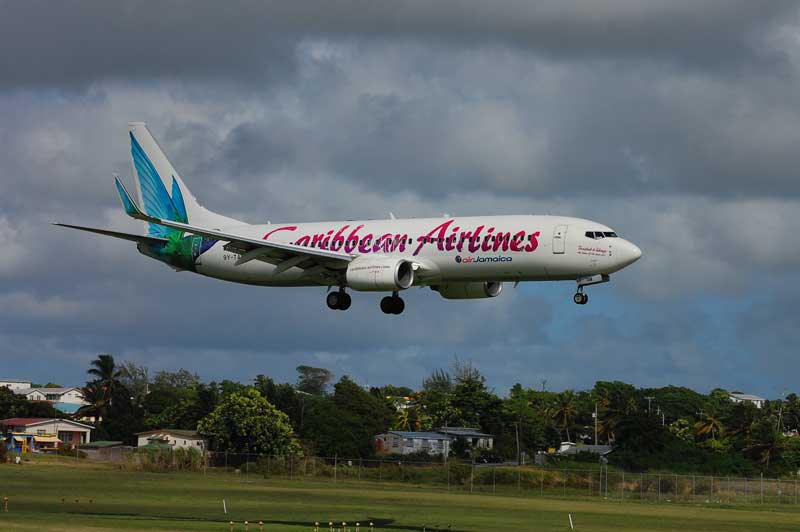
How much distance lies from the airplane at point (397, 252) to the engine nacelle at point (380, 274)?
0.05m

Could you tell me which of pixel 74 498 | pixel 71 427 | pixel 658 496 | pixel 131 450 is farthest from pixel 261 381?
pixel 74 498

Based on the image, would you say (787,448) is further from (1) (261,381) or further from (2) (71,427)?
(2) (71,427)

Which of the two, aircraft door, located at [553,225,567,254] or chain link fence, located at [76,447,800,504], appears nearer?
aircraft door, located at [553,225,567,254]

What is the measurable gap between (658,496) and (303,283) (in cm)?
3957

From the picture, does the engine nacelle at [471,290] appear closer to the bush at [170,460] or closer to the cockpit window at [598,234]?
the cockpit window at [598,234]

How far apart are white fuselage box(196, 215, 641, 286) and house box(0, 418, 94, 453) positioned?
94094mm

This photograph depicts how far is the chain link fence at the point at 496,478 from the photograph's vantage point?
3962 inches

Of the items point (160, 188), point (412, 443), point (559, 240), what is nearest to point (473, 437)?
point (412, 443)

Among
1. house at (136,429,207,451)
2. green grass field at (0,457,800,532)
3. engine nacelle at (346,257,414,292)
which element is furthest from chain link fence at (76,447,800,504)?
engine nacelle at (346,257,414,292)

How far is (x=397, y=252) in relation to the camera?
68875 millimetres

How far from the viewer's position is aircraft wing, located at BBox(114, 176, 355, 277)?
2704 inches

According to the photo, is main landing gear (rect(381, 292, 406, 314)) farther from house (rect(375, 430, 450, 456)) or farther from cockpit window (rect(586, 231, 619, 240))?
house (rect(375, 430, 450, 456))

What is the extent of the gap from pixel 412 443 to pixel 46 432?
153 feet

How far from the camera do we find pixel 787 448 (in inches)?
6038
